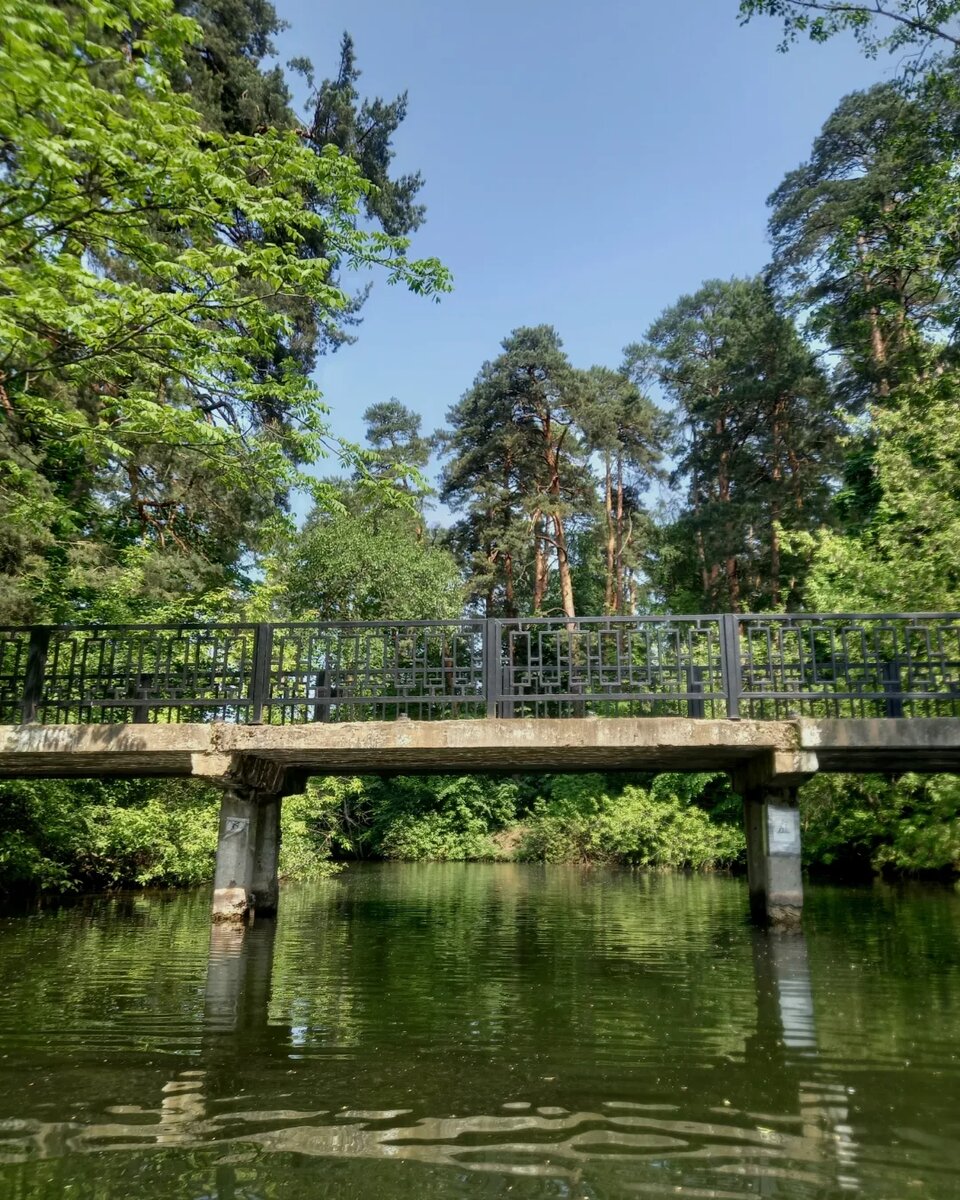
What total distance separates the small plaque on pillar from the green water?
1.18 m

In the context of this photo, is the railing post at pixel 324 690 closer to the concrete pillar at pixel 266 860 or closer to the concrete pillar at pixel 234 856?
the concrete pillar at pixel 234 856

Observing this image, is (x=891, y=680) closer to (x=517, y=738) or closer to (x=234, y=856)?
(x=517, y=738)

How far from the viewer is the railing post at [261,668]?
33.9ft

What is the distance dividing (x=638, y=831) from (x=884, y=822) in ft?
31.1

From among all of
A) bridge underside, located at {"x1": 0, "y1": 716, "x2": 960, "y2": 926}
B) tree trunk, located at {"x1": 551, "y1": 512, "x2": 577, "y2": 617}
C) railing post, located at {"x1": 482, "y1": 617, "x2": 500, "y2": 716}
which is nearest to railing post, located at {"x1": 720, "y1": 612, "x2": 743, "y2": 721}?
bridge underside, located at {"x1": 0, "y1": 716, "x2": 960, "y2": 926}

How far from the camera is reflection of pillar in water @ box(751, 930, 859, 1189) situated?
3814mm

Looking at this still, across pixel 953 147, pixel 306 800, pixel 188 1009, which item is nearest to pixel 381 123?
pixel 953 147

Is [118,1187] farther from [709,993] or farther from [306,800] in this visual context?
[306,800]

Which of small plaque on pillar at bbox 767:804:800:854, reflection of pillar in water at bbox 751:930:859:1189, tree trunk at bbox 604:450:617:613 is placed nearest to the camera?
reflection of pillar in water at bbox 751:930:859:1189

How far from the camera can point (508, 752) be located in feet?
34.4

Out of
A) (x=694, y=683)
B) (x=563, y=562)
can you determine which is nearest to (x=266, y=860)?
(x=694, y=683)

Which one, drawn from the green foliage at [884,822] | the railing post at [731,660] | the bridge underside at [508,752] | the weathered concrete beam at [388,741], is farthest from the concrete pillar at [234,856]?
the green foliage at [884,822]

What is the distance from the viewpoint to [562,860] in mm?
29250

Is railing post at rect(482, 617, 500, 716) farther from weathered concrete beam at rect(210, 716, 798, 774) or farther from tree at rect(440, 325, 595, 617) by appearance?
tree at rect(440, 325, 595, 617)
